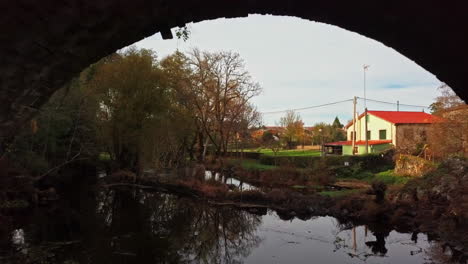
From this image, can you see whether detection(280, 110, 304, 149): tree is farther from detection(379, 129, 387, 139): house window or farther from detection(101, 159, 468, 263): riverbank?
detection(101, 159, 468, 263): riverbank

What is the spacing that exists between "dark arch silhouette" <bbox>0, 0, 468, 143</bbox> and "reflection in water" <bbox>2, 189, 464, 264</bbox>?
7980mm

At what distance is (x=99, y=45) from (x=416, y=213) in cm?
1348

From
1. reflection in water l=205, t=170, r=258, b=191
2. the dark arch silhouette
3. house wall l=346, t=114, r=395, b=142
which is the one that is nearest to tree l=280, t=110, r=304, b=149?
house wall l=346, t=114, r=395, b=142

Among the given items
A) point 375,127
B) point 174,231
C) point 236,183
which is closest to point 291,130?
point 375,127

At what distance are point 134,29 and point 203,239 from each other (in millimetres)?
10181

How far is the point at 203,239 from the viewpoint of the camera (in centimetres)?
1145

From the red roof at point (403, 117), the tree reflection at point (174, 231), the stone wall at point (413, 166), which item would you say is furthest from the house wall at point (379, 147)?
the tree reflection at point (174, 231)

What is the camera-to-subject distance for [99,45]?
2424 millimetres

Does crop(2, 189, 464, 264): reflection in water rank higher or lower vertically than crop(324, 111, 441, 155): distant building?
lower

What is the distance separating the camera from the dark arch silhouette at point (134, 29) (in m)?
2.04

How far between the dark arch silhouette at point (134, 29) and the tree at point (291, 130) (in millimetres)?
46755

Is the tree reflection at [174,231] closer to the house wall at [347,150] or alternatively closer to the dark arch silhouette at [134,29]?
the dark arch silhouette at [134,29]

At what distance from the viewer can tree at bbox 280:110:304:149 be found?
1924 inches

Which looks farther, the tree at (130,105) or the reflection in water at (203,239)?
the tree at (130,105)
